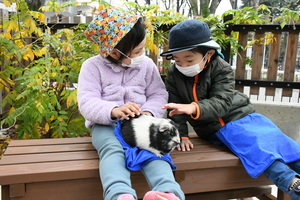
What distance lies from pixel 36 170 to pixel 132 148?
0.53 meters

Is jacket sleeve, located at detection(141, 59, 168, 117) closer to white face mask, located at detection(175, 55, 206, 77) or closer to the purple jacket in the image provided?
the purple jacket

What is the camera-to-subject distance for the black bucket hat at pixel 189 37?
1861 mm

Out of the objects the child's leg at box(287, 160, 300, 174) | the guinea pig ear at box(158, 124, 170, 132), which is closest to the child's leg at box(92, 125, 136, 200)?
Result: the guinea pig ear at box(158, 124, 170, 132)

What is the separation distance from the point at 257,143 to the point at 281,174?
233mm

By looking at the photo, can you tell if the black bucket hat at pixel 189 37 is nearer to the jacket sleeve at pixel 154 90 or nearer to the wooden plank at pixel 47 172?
the jacket sleeve at pixel 154 90

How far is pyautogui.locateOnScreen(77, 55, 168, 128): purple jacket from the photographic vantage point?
69.2 inches

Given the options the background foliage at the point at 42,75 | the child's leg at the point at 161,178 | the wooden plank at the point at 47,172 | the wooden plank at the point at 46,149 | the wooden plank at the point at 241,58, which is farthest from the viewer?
the wooden plank at the point at 241,58

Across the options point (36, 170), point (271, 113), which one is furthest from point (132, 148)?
point (271, 113)

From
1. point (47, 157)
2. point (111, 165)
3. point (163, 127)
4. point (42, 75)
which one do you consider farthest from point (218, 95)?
point (42, 75)

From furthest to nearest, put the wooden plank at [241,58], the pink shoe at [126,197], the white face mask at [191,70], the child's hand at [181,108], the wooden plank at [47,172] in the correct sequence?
the wooden plank at [241,58] → the white face mask at [191,70] → the child's hand at [181,108] → the wooden plank at [47,172] → the pink shoe at [126,197]

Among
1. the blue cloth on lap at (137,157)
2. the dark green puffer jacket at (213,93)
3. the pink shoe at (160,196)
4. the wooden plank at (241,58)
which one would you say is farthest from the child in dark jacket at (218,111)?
the wooden plank at (241,58)

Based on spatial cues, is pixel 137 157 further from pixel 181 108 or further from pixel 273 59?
pixel 273 59

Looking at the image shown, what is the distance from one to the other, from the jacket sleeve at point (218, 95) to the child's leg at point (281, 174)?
0.45m

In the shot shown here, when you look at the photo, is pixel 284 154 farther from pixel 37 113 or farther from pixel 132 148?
pixel 37 113
